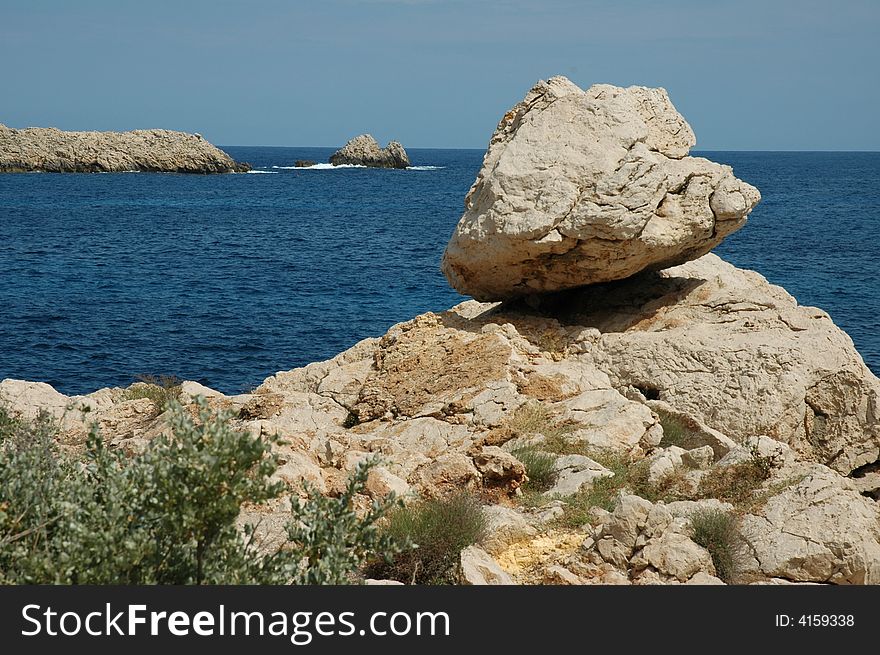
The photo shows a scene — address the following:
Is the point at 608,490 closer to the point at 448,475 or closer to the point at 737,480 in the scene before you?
the point at 737,480

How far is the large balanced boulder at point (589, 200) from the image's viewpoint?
49.9 feet

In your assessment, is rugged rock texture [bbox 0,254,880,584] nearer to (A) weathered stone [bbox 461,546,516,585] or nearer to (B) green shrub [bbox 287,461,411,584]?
Result: (A) weathered stone [bbox 461,546,516,585]

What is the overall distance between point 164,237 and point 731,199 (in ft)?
166

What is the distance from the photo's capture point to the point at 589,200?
15.1 metres

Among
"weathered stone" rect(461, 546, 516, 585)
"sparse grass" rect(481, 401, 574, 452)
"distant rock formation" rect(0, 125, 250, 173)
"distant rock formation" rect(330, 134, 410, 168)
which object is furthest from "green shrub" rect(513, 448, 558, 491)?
"distant rock formation" rect(330, 134, 410, 168)

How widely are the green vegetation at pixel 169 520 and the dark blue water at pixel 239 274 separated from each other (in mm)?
19964

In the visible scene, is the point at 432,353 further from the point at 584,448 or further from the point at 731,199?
the point at 731,199

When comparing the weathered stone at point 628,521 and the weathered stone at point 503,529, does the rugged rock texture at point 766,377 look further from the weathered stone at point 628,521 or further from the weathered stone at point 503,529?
the weathered stone at point 628,521

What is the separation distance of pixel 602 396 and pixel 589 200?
3.21m

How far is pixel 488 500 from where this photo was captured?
11195mm

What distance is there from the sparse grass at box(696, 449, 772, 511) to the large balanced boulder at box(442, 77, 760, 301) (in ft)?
16.4

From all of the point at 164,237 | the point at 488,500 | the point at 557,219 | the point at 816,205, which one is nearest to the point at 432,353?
the point at 557,219

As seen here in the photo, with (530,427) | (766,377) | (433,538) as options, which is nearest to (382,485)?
(433,538)

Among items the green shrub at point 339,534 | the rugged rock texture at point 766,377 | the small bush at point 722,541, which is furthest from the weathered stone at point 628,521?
the rugged rock texture at point 766,377
